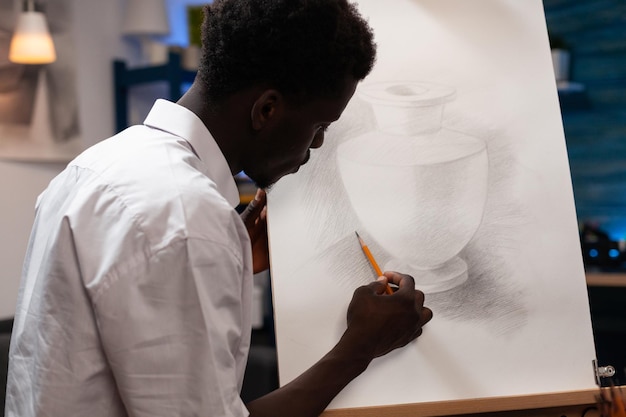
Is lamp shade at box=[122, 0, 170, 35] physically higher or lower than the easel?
higher

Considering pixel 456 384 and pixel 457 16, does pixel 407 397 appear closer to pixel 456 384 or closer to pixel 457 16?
pixel 456 384

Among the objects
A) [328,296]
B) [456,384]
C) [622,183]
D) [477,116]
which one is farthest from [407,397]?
[622,183]

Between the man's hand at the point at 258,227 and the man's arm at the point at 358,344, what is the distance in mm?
261

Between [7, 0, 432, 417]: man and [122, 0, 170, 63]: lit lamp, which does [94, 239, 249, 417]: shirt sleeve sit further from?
[122, 0, 170, 63]: lit lamp

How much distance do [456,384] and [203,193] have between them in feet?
2.29

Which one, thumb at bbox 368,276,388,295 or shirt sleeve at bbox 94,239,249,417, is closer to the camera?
shirt sleeve at bbox 94,239,249,417

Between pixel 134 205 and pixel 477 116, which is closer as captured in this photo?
pixel 134 205

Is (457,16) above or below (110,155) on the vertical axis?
above

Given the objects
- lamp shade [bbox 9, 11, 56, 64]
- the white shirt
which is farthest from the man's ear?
lamp shade [bbox 9, 11, 56, 64]

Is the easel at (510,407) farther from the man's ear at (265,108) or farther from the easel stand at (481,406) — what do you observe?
the man's ear at (265,108)

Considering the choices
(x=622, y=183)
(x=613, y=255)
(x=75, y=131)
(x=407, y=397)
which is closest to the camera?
(x=407, y=397)

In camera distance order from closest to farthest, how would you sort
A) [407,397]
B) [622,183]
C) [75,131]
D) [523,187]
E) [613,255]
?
[407,397] < [523,187] < [75,131] < [613,255] < [622,183]

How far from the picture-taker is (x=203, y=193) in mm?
771

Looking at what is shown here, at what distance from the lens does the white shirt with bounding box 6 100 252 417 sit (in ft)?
2.42
